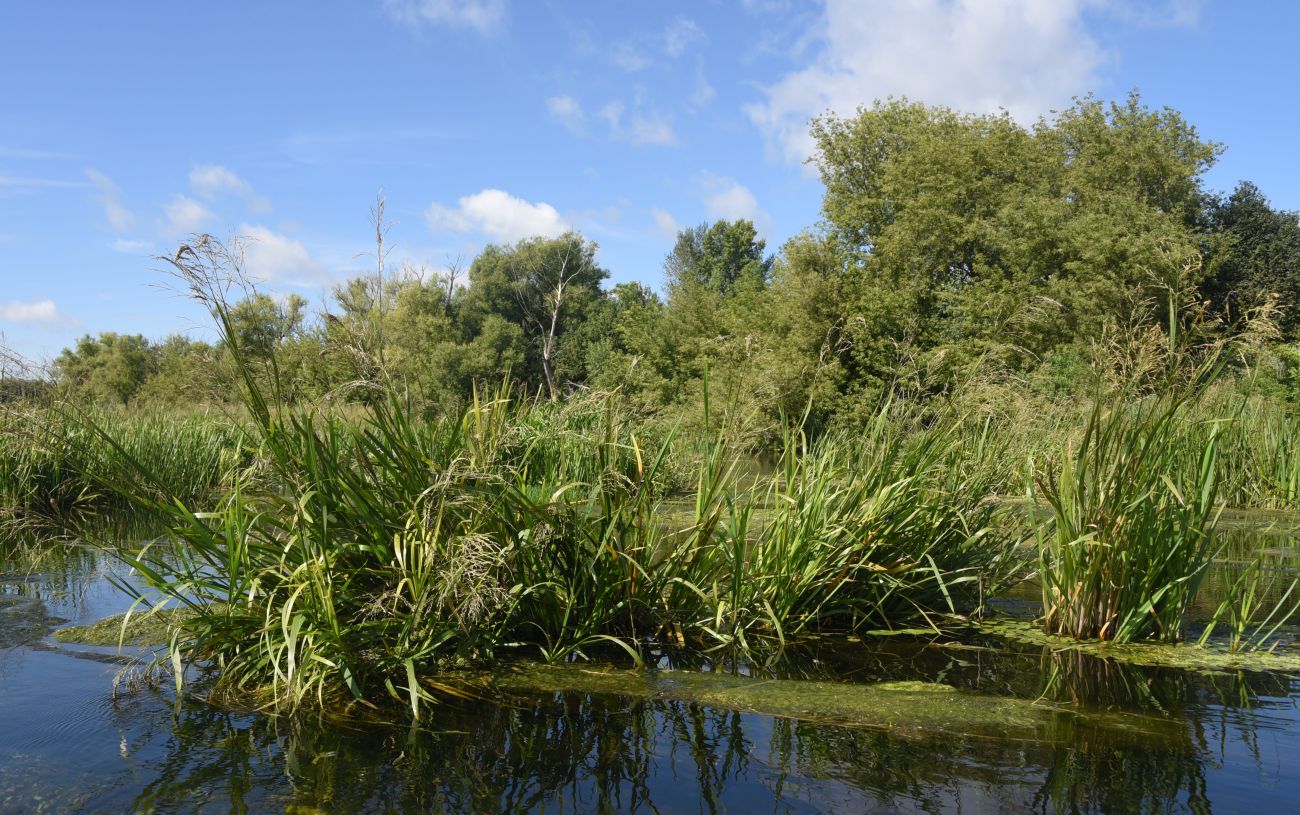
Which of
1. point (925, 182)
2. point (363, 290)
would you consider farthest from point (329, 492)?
point (925, 182)

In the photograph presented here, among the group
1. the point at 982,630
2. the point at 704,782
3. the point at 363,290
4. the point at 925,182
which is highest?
the point at 925,182

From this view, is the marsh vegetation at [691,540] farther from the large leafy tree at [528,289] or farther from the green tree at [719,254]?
the green tree at [719,254]

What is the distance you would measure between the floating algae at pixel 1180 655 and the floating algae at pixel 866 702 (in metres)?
0.77

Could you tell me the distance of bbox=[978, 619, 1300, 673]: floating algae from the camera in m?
4.14

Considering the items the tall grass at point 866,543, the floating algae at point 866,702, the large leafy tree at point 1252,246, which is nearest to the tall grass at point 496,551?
the tall grass at point 866,543

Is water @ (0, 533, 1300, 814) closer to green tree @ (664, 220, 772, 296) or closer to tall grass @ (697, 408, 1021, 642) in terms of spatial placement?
tall grass @ (697, 408, 1021, 642)

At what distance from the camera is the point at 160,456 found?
387 inches

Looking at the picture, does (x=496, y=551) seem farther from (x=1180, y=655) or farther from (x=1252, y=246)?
(x=1252, y=246)

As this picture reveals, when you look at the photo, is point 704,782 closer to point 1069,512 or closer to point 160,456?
point 1069,512

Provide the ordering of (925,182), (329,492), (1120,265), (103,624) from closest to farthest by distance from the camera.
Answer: (329,492) → (103,624) → (1120,265) → (925,182)

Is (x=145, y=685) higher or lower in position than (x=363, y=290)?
lower

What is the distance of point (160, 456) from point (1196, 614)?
32.3 feet

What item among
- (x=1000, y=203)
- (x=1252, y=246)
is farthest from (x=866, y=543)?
(x=1252, y=246)

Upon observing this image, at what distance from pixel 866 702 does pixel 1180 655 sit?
175 cm
